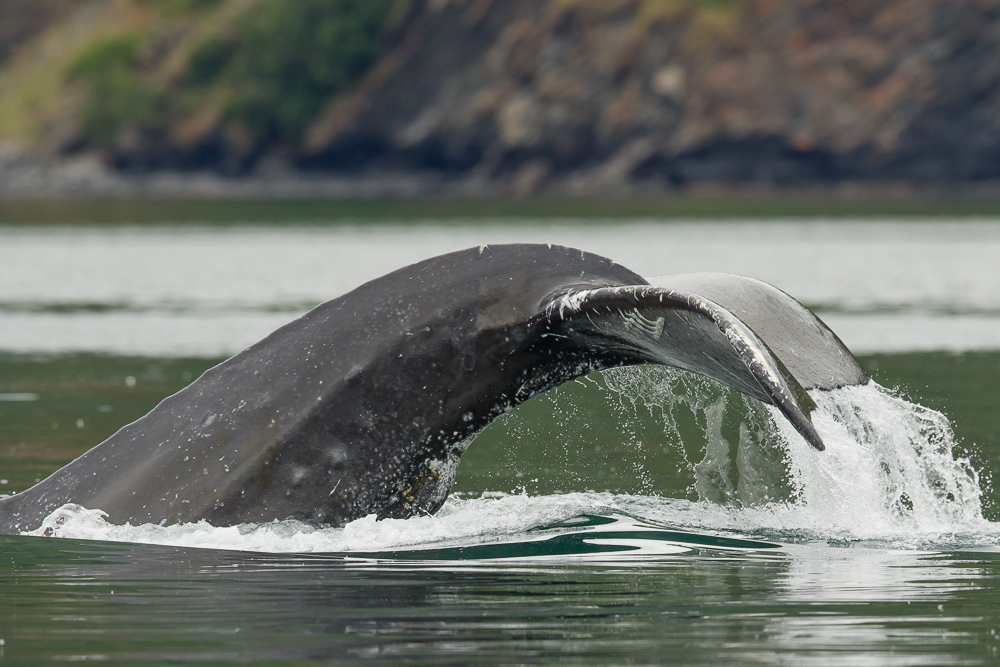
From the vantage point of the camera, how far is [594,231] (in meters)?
57.0

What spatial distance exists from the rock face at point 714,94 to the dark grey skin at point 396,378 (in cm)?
8438

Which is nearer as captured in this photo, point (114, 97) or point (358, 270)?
point (358, 270)

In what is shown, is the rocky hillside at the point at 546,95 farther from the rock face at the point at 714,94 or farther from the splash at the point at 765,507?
the splash at the point at 765,507

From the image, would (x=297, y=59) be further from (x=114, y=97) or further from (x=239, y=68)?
(x=114, y=97)

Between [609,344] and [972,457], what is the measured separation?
538 centimetres

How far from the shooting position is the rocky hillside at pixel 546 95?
90000mm

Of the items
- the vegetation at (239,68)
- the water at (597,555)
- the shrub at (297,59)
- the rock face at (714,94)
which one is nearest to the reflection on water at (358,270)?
the water at (597,555)

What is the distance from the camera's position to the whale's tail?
617 cm

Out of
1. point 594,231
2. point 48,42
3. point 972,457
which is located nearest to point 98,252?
point 594,231

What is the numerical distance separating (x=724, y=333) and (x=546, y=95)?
309ft

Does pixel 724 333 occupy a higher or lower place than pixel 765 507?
higher

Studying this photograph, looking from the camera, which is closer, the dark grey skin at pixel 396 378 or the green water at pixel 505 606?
the green water at pixel 505 606

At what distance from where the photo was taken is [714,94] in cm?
9281

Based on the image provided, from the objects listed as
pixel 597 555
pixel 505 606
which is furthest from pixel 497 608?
pixel 597 555
